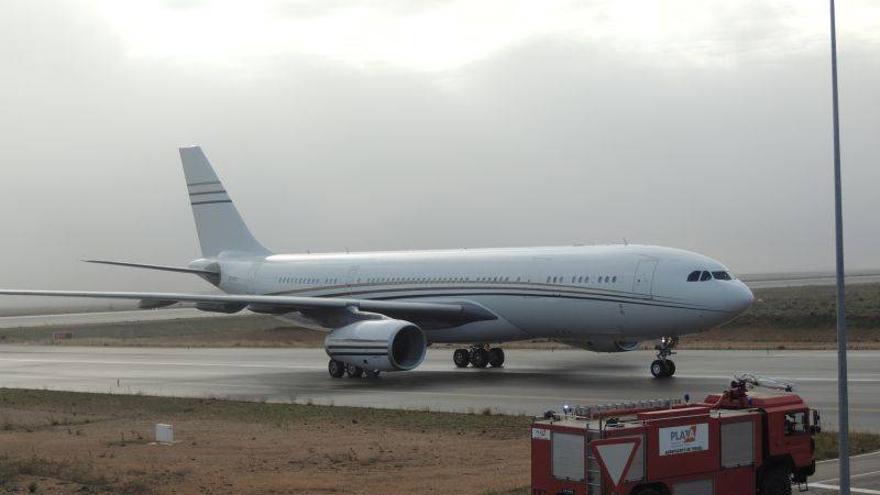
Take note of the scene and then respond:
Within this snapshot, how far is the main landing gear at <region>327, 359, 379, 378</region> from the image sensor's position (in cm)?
3528

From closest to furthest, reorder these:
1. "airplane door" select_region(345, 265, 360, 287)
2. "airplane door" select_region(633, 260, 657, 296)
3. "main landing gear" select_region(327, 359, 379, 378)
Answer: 1. "airplane door" select_region(633, 260, 657, 296)
2. "main landing gear" select_region(327, 359, 379, 378)
3. "airplane door" select_region(345, 265, 360, 287)

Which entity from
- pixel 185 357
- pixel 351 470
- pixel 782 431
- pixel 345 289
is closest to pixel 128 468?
pixel 351 470

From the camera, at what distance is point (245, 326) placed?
256 ft

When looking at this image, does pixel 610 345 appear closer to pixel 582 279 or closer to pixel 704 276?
pixel 582 279

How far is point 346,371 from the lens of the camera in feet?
120

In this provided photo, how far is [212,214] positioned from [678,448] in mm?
38338

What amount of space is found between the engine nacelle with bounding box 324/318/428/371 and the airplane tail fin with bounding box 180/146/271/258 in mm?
14851

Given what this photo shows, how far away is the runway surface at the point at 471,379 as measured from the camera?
27.2m

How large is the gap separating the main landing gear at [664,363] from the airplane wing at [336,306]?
5.65 metres

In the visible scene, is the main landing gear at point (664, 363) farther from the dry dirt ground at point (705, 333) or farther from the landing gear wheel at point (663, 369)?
the dry dirt ground at point (705, 333)

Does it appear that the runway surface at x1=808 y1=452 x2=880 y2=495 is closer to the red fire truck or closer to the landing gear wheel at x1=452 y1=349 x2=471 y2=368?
the red fire truck

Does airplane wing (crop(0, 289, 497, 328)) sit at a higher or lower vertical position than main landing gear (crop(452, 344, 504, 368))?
higher

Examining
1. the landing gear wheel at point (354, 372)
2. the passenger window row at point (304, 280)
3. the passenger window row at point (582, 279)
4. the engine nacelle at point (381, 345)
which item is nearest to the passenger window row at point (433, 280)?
the passenger window row at point (582, 279)

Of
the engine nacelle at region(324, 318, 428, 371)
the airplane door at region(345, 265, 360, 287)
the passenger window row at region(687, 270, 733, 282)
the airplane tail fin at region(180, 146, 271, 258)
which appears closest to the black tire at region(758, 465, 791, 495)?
the passenger window row at region(687, 270, 733, 282)
